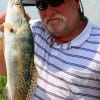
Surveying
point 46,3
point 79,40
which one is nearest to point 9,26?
point 46,3

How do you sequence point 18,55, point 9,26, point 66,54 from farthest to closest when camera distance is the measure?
point 66,54
point 18,55
point 9,26

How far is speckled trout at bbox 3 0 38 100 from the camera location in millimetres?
5598

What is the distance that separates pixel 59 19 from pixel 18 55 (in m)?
0.91

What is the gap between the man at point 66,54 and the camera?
244 inches

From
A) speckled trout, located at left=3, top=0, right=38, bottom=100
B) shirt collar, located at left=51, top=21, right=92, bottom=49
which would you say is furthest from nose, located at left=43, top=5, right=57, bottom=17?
speckled trout, located at left=3, top=0, right=38, bottom=100

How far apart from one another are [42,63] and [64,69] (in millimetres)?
329

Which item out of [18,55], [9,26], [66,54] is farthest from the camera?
[66,54]

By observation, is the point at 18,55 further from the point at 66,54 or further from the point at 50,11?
the point at 50,11

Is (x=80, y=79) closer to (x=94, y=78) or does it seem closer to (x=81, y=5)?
(x=94, y=78)

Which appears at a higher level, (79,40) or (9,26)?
(9,26)

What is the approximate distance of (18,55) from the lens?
5.73 meters

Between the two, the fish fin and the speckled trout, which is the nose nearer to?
the speckled trout

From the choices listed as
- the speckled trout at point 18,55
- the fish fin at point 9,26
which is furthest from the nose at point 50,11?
the fish fin at point 9,26

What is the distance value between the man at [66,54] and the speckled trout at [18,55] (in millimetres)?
534
